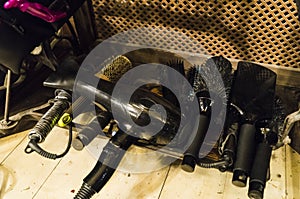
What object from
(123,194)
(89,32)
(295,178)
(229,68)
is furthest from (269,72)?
(89,32)

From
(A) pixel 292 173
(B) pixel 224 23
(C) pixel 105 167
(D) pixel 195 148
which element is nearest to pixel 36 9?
(C) pixel 105 167

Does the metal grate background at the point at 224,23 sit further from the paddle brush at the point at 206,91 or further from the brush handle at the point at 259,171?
the brush handle at the point at 259,171

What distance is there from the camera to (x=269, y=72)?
3.63 feet

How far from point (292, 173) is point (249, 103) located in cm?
29

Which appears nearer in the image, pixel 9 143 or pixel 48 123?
pixel 48 123

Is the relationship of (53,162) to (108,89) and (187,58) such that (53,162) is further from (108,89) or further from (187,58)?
(187,58)

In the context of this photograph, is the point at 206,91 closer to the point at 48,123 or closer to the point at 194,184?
the point at 194,184

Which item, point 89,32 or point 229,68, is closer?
point 229,68

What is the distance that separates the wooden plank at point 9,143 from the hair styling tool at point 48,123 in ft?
0.95

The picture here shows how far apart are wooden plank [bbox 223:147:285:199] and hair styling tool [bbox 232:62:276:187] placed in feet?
0.58

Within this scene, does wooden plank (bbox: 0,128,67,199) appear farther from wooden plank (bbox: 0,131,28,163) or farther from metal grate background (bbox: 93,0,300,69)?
metal grate background (bbox: 93,0,300,69)

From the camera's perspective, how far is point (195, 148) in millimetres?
914

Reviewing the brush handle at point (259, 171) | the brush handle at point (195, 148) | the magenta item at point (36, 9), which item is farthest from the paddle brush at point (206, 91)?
the magenta item at point (36, 9)

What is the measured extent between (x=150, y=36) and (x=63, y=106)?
0.55m
